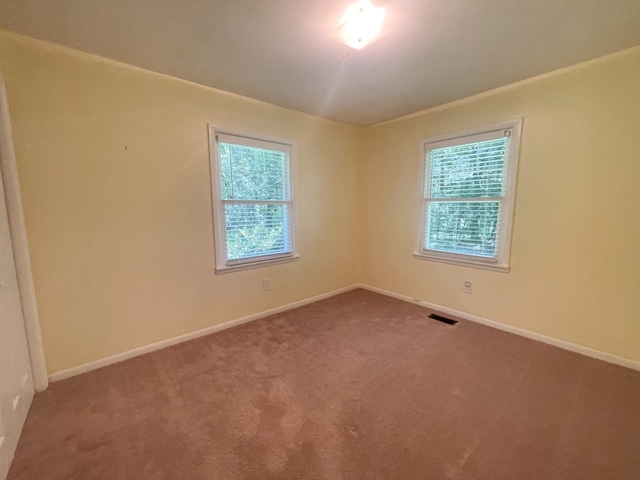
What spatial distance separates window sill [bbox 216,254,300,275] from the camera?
2779 mm

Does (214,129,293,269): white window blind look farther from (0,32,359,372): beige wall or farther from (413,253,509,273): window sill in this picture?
(413,253,509,273): window sill

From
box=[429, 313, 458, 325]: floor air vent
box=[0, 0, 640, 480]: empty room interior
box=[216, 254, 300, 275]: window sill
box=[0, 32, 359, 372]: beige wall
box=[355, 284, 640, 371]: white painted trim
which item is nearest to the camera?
box=[0, 0, 640, 480]: empty room interior

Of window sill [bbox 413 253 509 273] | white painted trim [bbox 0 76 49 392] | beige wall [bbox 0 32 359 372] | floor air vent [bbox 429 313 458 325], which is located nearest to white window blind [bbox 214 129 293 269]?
beige wall [bbox 0 32 359 372]

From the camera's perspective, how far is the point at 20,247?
1.78 m

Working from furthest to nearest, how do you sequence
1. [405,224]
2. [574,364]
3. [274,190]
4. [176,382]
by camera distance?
[405,224]
[274,190]
[574,364]
[176,382]

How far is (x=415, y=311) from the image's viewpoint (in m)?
3.27

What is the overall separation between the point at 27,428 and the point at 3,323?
634 millimetres

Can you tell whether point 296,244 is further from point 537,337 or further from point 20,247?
point 537,337

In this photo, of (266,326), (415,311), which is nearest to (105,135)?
(266,326)

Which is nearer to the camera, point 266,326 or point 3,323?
point 3,323

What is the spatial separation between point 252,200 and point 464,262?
244cm

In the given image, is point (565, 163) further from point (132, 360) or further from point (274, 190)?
point (132, 360)

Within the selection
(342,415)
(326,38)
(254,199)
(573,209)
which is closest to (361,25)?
(326,38)

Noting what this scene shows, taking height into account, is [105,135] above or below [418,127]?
below
